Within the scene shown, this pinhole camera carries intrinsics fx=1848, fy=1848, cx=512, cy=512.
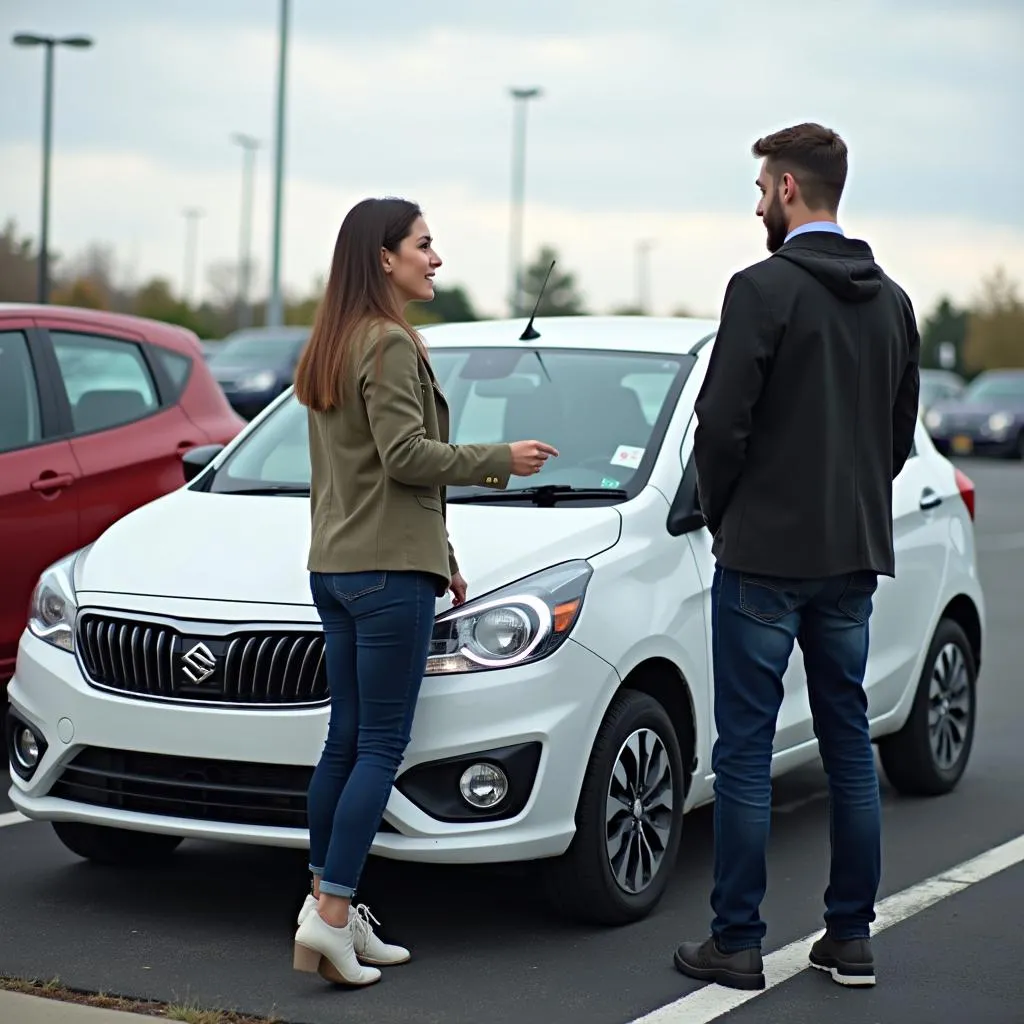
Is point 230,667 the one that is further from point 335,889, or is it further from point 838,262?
point 838,262

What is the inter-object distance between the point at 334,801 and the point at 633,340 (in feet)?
6.99

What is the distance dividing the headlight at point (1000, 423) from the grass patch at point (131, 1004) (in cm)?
2917

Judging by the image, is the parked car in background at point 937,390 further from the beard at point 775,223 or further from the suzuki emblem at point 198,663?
the suzuki emblem at point 198,663

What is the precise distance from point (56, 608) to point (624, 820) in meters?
1.64

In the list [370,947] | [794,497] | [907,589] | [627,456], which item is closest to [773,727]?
[794,497]

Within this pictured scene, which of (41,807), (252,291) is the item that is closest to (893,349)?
(41,807)

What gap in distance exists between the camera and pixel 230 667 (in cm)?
450

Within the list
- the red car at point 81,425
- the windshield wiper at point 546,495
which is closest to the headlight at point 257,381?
the red car at point 81,425

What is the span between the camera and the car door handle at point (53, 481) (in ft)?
21.6

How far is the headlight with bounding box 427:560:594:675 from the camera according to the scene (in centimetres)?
446

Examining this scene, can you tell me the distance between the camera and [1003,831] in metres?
6.05

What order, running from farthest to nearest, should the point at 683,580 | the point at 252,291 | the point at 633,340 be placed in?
the point at 252,291 < the point at 633,340 < the point at 683,580

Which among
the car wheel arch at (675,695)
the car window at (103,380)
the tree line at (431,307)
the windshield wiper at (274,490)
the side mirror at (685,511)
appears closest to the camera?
the car wheel arch at (675,695)

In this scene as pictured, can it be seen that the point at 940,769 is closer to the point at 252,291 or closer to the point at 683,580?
the point at 683,580
